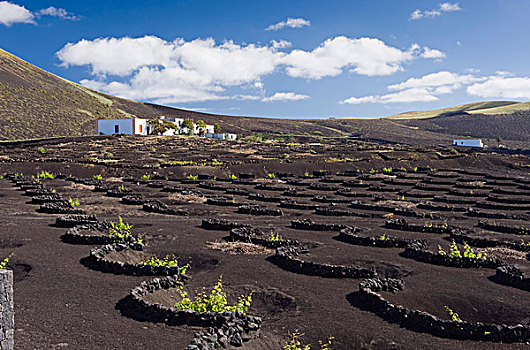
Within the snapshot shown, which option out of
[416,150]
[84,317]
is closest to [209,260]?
[84,317]

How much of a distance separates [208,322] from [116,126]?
10054 centimetres

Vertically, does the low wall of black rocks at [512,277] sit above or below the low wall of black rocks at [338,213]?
above

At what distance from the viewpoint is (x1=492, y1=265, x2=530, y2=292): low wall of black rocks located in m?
15.6

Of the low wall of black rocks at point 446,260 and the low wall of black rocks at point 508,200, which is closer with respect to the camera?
the low wall of black rocks at point 446,260

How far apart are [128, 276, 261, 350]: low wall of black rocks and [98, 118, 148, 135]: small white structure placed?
95.2 metres

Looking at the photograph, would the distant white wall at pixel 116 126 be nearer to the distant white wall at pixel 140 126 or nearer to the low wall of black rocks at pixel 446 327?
the distant white wall at pixel 140 126

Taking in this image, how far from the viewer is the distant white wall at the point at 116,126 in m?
104

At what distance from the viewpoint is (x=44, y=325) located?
37.0 feet

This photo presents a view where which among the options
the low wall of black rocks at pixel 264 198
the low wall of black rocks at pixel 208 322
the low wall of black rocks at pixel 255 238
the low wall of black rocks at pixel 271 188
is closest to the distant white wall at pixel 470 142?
the low wall of black rocks at pixel 271 188

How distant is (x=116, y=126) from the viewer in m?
106

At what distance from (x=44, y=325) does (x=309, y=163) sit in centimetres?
5193

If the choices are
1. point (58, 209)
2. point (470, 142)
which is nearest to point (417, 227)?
point (58, 209)

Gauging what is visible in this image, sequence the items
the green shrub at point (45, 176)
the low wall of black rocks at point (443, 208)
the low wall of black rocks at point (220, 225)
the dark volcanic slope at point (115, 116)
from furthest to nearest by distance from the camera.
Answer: the dark volcanic slope at point (115, 116)
the green shrub at point (45, 176)
the low wall of black rocks at point (443, 208)
the low wall of black rocks at point (220, 225)

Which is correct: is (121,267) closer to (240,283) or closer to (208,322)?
(240,283)
